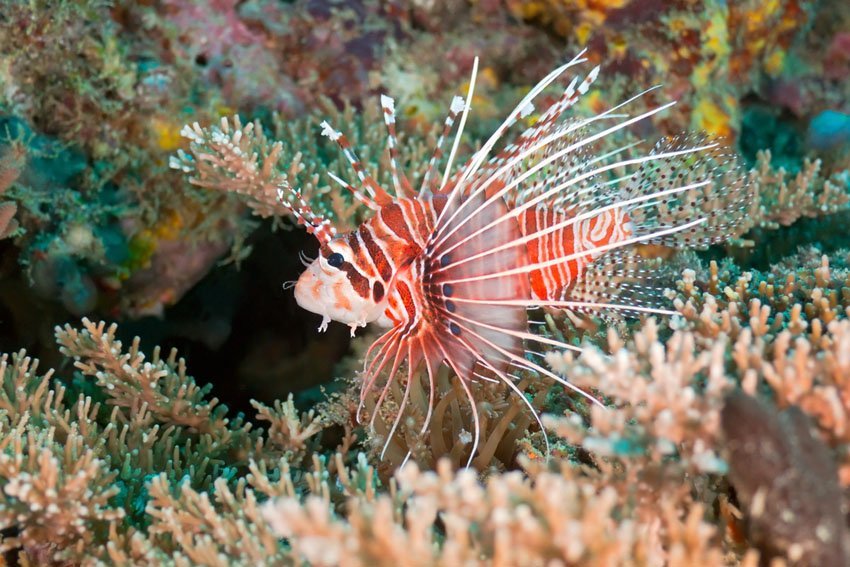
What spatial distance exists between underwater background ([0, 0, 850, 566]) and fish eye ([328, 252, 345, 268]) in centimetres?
68

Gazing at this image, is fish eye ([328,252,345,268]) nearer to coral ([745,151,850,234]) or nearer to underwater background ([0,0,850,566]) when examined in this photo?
underwater background ([0,0,850,566])

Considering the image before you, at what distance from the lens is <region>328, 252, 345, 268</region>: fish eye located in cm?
259

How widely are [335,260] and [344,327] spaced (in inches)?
91.3

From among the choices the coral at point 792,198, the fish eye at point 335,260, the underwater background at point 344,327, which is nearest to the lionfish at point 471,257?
Result: the fish eye at point 335,260

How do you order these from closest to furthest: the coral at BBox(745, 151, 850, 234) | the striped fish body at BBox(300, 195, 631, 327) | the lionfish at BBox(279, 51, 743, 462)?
the lionfish at BBox(279, 51, 743, 462), the striped fish body at BBox(300, 195, 631, 327), the coral at BBox(745, 151, 850, 234)

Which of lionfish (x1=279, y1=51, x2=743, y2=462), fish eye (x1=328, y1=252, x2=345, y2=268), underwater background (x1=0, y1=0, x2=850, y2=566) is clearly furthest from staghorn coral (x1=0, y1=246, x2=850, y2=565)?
fish eye (x1=328, y1=252, x2=345, y2=268)

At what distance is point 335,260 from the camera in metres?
2.59

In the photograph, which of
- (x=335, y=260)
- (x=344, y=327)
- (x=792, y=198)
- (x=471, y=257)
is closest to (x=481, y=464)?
(x=471, y=257)

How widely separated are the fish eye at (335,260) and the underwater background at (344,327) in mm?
683

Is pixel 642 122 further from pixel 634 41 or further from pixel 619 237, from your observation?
pixel 619 237

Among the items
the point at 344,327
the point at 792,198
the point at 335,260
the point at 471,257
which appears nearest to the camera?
the point at 471,257

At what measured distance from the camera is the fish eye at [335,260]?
8.49 feet

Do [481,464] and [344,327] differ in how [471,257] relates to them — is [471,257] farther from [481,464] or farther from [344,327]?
[344,327]

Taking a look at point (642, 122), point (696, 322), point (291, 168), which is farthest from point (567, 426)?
point (642, 122)
